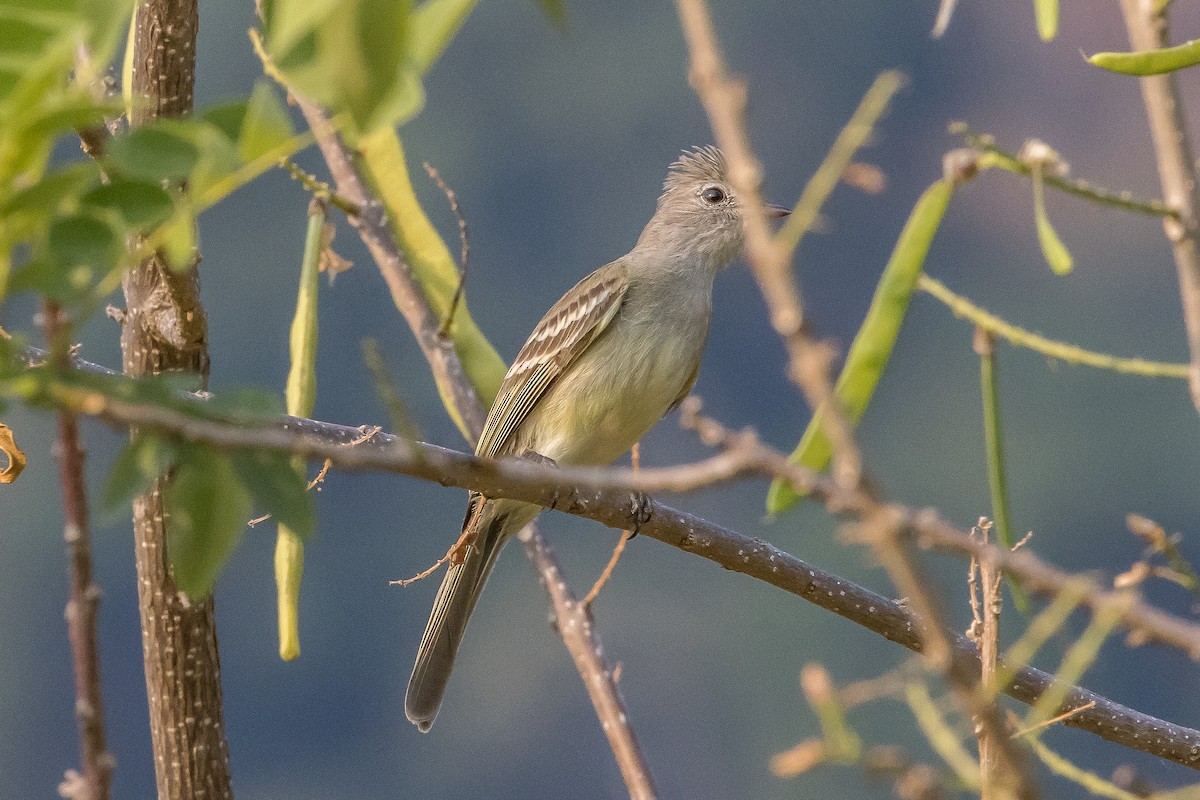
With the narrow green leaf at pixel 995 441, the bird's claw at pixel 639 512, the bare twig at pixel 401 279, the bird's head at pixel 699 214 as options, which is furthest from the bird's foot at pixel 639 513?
the bird's head at pixel 699 214

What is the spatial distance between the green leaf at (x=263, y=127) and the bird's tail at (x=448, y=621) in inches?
76.3

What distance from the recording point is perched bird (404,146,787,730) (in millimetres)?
2535

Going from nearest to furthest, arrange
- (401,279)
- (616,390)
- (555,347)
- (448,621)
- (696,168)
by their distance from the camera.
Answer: (401,279) → (448,621) → (616,390) → (555,347) → (696,168)

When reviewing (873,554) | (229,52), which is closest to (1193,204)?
(873,554)

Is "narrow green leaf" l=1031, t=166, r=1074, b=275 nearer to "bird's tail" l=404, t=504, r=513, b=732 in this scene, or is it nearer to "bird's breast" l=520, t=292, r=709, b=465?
"bird's tail" l=404, t=504, r=513, b=732

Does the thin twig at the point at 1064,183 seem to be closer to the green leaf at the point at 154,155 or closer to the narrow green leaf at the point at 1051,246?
the narrow green leaf at the point at 1051,246

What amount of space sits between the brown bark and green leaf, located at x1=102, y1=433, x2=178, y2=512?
1048 mm

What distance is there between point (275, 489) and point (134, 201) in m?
0.14

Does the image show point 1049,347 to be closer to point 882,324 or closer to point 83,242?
point 882,324

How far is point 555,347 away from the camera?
2760 mm

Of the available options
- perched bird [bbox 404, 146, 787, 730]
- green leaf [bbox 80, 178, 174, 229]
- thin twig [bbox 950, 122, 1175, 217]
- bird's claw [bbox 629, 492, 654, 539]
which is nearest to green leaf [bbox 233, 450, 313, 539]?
green leaf [bbox 80, 178, 174, 229]

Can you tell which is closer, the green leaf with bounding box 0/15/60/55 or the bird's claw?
the green leaf with bounding box 0/15/60/55

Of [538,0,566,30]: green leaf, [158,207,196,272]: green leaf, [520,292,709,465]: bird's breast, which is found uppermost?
[520,292,709,465]: bird's breast

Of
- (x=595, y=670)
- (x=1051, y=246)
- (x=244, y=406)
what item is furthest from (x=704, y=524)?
(x=244, y=406)
